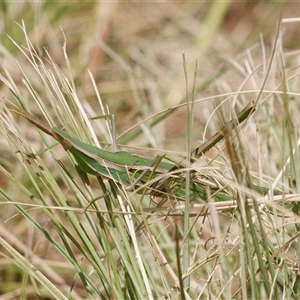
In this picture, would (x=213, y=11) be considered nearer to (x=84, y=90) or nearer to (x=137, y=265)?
(x=84, y=90)

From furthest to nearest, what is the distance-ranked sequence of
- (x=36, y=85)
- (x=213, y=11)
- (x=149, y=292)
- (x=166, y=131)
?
(x=213, y=11)
(x=166, y=131)
(x=36, y=85)
(x=149, y=292)

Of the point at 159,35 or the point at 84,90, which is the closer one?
the point at 84,90

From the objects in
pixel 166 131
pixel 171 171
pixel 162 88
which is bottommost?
pixel 166 131

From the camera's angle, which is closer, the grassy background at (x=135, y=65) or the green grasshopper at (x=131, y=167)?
the green grasshopper at (x=131, y=167)

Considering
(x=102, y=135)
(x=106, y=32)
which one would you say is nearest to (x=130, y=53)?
(x=106, y=32)

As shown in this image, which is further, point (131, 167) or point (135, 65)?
point (135, 65)

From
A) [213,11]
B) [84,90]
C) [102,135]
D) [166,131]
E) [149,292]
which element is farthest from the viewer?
[213,11]

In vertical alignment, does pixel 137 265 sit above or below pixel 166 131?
above

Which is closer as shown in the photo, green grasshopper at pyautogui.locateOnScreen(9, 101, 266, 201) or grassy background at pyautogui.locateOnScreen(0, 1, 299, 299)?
green grasshopper at pyautogui.locateOnScreen(9, 101, 266, 201)
